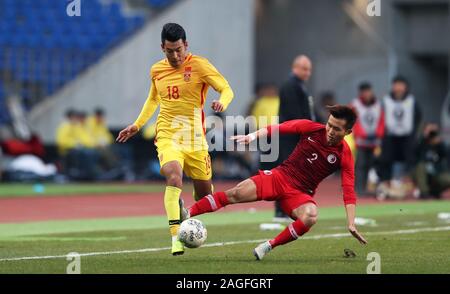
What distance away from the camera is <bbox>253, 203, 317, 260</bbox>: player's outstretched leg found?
37.4ft

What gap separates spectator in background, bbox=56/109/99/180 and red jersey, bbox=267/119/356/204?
19402 mm

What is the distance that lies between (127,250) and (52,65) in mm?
20795

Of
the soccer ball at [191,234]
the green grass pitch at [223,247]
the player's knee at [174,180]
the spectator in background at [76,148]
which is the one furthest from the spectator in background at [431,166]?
the soccer ball at [191,234]

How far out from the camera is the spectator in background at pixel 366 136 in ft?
78.9

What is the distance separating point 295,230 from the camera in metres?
11.4

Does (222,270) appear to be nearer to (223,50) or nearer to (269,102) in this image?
(269,102)

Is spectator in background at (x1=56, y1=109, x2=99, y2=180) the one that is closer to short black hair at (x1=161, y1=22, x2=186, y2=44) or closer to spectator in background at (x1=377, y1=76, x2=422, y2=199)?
spectator in background at (x1=377, y1=76, x2=422, y2=199)

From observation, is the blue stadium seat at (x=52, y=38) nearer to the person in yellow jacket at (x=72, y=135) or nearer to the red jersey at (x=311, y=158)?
the person in yellow jacket at (x=72, y=135)

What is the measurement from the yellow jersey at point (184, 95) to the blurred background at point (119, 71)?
653 inches

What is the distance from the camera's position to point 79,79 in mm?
32438

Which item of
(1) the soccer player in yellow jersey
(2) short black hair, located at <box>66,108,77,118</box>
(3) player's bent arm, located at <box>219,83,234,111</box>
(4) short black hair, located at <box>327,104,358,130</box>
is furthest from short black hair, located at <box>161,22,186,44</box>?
(2) short black hair, located at <box>66,108,77,118</box>

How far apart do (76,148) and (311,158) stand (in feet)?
64.8

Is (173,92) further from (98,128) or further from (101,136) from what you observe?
(101,136)
